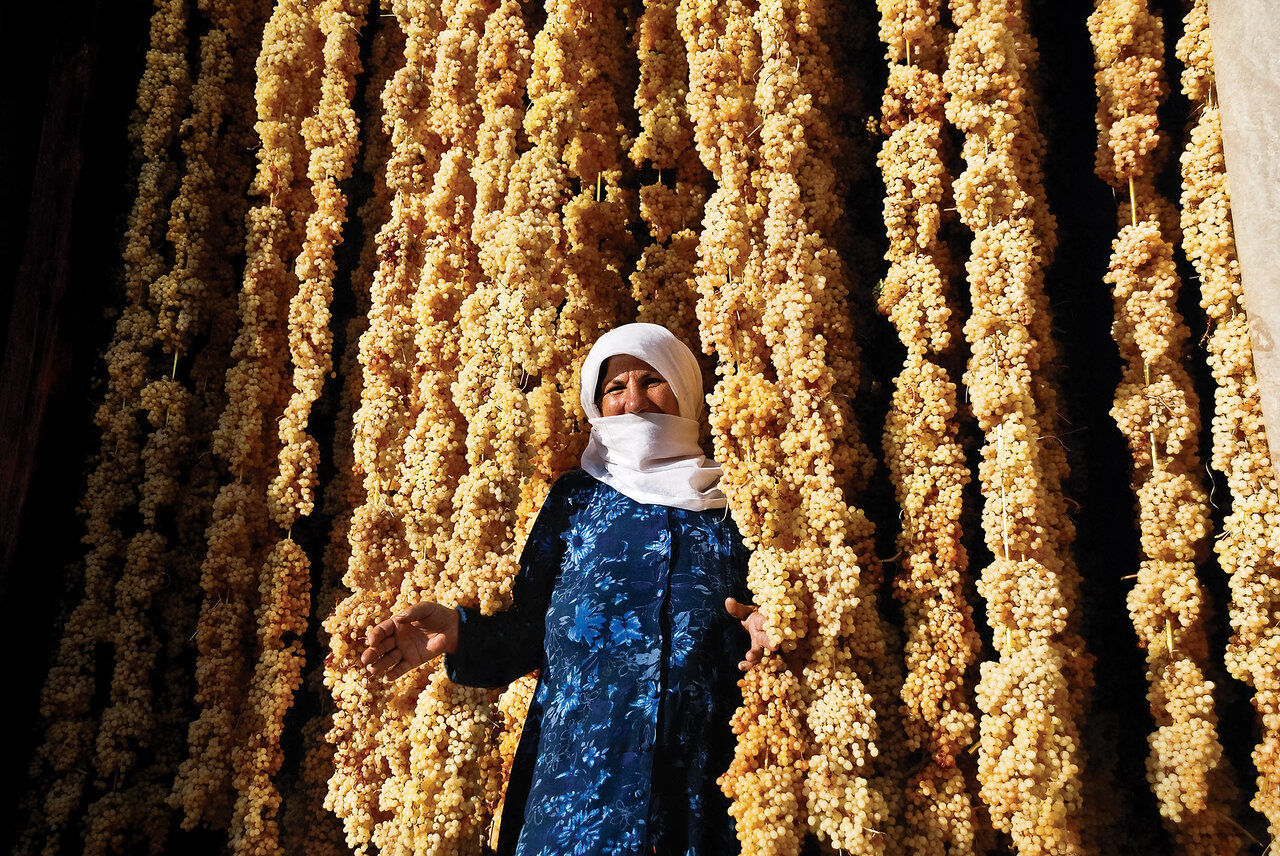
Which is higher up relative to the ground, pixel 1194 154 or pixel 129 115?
pixel 129 115

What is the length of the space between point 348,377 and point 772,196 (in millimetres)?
1380

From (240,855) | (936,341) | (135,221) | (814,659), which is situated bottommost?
(240,855)

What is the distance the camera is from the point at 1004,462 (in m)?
1.79

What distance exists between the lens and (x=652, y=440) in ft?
6.89

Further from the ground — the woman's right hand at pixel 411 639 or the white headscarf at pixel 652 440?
the white headscarf at pixel 652 440

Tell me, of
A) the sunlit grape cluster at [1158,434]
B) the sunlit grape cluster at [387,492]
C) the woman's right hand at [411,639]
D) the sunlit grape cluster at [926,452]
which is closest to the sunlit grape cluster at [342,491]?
the sunlit grape cluster at [387,492]

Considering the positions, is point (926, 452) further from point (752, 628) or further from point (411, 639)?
→ point (411, 639)

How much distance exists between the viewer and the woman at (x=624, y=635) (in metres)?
1.78

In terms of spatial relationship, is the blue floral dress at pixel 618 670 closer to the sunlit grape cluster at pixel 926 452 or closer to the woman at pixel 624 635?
the woman at pixel 624 635

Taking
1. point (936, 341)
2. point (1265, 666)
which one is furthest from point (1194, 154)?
point (1265, 666)

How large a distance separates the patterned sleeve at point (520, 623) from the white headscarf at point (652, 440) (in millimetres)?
163

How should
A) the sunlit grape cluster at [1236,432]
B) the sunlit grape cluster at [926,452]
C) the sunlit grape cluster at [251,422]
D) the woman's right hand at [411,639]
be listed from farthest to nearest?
the sunlit grape cluster at [251,422] < the woman's right hand at [411,639] < the sunlit grape cluster at [926,452] < the sunlit grape cluster at [1236,432]

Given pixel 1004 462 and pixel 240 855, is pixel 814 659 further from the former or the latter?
pixel 240 855

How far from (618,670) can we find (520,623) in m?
0.31
